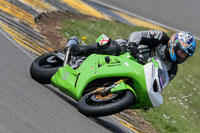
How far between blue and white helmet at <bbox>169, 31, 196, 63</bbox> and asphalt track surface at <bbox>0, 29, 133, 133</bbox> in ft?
4.68

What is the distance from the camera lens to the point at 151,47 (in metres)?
7.10

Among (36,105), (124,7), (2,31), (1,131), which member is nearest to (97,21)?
(124,7)

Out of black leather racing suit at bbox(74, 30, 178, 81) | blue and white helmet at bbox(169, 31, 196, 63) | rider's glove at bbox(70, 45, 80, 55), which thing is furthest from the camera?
rider's glove at bbox(70, 45, 80, 55)

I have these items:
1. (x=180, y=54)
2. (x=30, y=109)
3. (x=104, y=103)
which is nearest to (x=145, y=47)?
(x=180, y=54)

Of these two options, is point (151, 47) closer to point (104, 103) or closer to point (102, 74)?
point (102, 74)

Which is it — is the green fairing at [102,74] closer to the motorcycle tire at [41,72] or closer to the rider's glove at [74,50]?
the motorcycle tire at [41,72]

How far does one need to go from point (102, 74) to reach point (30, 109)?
1.52m

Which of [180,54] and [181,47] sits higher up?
[181,47]

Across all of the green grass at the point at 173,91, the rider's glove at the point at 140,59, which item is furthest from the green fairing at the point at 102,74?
the green grass at the point at 173,91

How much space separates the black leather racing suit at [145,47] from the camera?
670 centimetres

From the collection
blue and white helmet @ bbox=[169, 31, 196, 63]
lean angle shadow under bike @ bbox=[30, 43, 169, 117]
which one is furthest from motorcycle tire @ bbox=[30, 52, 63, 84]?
blue and white helmet @ bbox=[169, 31, 196, 63]

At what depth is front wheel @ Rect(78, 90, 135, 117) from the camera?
5.55m

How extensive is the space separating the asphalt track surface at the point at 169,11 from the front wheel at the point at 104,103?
33.7 ft

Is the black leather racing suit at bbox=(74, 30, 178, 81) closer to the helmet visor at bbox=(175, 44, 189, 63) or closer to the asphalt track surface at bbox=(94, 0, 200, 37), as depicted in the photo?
the helmet visor at bbox=(175, 44, 189, 63)
